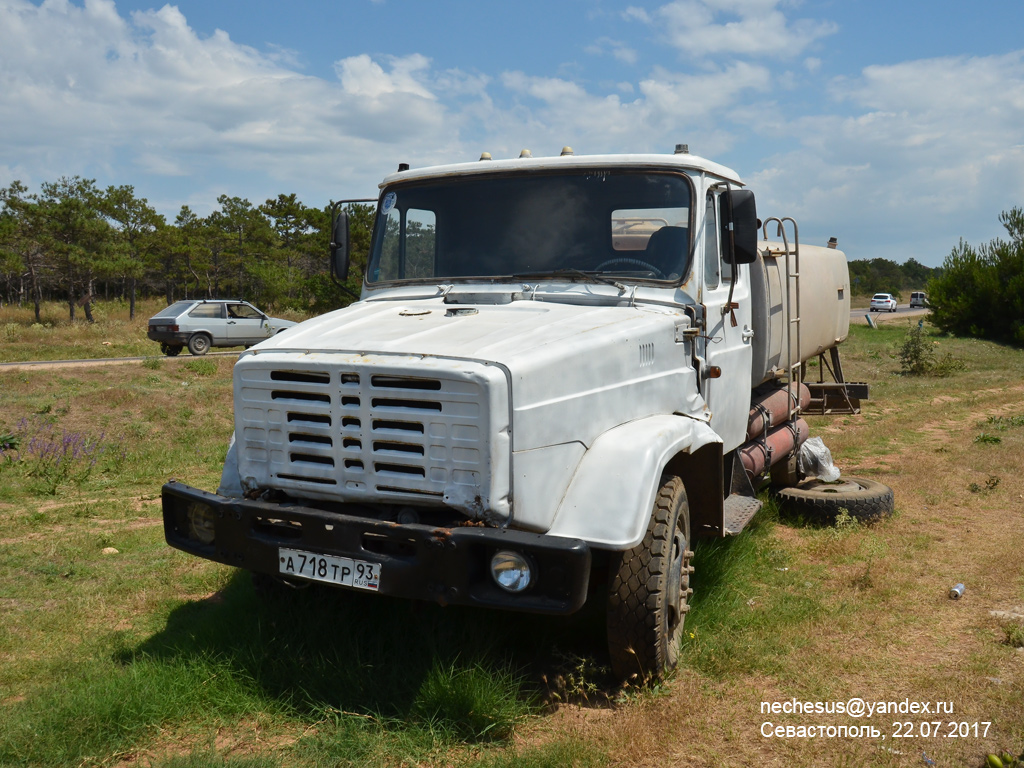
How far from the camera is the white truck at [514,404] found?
10.7ft

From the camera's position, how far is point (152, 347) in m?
25.5

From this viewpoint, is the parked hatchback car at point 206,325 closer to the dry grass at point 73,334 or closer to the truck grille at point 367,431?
the dry grass at point 73,334

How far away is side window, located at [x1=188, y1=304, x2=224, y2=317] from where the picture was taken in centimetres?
2262

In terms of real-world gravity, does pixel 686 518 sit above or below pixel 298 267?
below

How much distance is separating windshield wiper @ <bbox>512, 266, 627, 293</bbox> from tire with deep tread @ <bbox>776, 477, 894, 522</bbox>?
3.25 metres

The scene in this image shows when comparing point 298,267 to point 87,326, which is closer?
point 87,326

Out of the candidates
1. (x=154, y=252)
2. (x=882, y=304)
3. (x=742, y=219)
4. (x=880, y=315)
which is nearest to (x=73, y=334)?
(x=154, y=252)

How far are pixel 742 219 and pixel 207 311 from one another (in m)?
20.7

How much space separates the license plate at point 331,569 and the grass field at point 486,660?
22.4 inches

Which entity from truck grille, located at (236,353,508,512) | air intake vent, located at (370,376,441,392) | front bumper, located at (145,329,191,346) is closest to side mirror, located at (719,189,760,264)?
truck grille, located at (236,353,508,512)

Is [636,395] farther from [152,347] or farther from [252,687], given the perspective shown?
[152,347]

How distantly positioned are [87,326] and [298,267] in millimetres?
14730

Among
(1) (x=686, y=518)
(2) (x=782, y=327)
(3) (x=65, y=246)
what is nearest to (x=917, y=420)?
(2) (x=782, y=327)

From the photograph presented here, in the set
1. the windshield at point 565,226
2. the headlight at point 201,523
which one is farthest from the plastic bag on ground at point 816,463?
the headlight at point 201,523
